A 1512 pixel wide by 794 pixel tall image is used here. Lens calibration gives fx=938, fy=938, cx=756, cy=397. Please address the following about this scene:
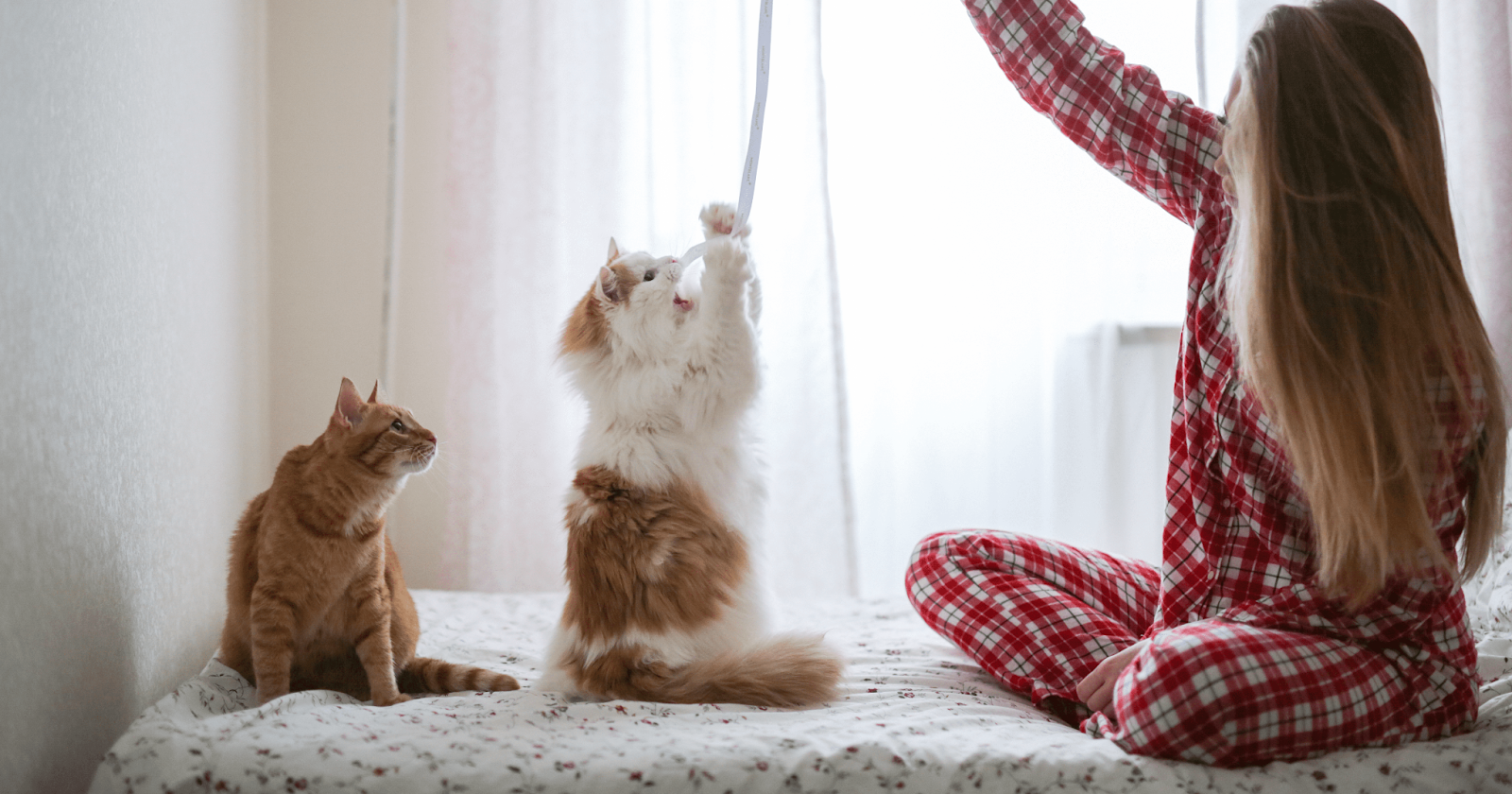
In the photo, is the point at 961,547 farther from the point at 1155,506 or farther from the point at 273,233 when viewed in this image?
the point at 273,233

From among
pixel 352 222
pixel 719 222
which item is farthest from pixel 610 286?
pixel 352 222

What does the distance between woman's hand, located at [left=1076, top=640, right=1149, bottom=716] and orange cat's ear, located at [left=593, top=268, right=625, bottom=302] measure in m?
0.86

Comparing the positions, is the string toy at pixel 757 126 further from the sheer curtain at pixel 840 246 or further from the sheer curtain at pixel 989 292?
the sheer curtain at pixel 989 292

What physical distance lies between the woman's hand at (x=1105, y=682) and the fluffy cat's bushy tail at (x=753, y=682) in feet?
1.04

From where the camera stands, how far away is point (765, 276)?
239cm

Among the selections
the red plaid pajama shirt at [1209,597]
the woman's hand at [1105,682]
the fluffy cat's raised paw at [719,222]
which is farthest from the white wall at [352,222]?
the woman's hand at [1105,682]

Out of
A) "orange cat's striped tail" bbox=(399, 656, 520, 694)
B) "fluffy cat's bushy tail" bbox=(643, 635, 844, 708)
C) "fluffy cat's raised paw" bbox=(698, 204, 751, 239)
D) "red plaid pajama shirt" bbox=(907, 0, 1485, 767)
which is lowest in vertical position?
"orange cat's striped tail" bbox=(399, 656, 520, 694)

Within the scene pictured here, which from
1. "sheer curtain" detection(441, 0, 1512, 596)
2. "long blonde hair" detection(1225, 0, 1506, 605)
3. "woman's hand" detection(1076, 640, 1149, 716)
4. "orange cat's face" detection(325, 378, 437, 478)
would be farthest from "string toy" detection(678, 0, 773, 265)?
"sheer curtain" detection(441, 0, 1512, 596)

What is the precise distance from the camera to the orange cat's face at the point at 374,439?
124cm

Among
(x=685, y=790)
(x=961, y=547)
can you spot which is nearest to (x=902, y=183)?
(x=961, y=547)

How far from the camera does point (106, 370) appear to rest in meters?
1.25

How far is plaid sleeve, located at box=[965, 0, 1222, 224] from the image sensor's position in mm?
1188

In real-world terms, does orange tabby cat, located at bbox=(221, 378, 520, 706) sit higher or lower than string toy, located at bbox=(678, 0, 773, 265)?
lower

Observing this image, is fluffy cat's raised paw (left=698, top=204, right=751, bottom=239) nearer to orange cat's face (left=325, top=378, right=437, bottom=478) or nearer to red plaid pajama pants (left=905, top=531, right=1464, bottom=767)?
orange cat's face (left=325, top=378, right=437, bottom=478)
